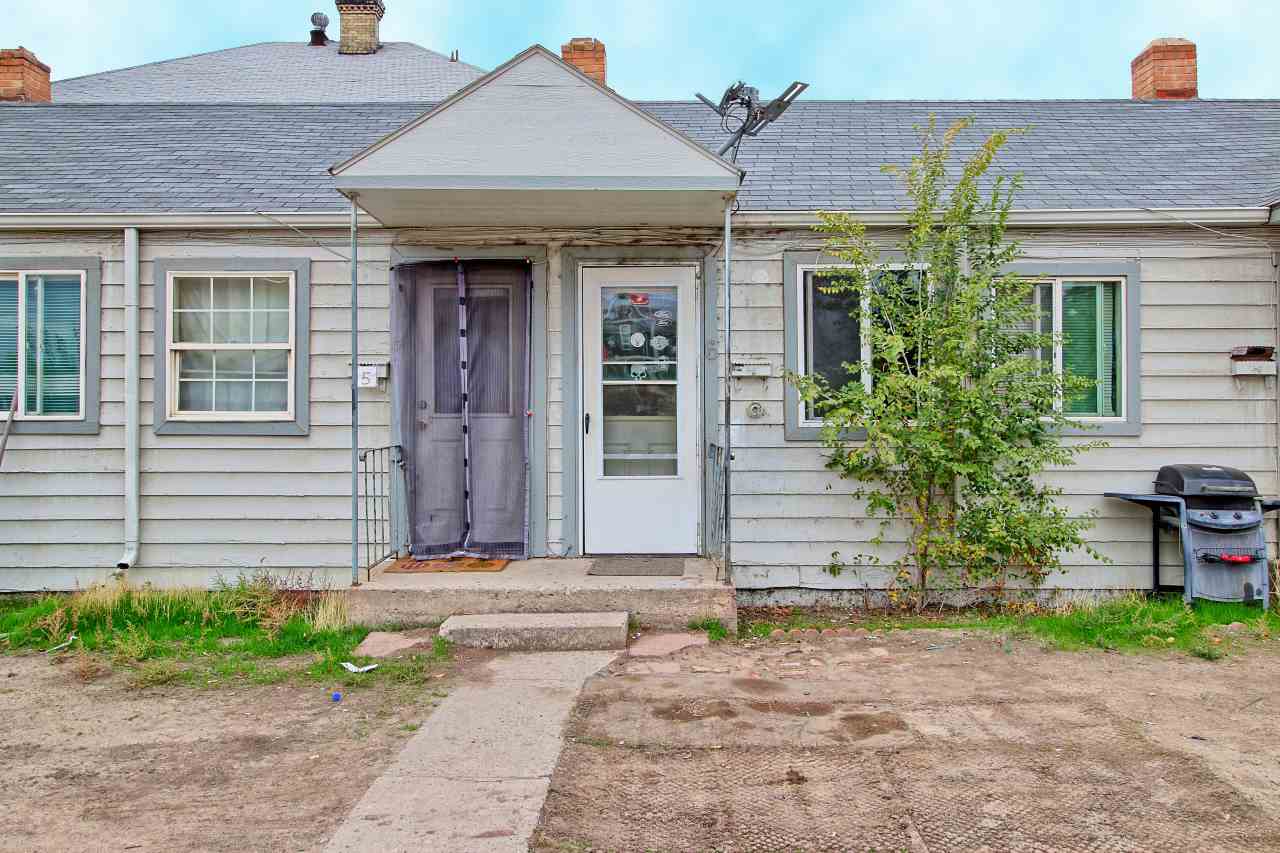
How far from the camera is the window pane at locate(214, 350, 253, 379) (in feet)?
21.0

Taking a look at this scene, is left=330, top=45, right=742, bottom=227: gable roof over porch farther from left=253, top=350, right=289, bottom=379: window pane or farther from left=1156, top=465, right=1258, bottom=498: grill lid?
left=1156, top=465, right=1258, bottom=498: grill lid

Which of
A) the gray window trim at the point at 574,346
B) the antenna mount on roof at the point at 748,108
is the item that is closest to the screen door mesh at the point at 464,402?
the gray window trim at the point at 574,346

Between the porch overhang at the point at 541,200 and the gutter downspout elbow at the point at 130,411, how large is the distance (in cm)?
184

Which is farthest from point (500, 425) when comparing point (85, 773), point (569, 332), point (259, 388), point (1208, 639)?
point (1208, 639)

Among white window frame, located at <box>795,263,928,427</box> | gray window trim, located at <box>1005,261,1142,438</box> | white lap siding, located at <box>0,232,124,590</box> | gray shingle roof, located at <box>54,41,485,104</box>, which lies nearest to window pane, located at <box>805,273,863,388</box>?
white window frame, located at <box>795,263,928,427</box>

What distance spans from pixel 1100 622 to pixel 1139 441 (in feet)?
4.83

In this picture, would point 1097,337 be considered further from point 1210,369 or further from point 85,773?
point 85,773

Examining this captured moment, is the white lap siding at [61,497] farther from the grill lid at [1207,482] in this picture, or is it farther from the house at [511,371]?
the grill lid at [1207,482]

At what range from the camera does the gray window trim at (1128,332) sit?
6.19 m

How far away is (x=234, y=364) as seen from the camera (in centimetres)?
641

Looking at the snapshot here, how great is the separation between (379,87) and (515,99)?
49.0ft

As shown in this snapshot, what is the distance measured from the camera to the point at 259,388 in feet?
21.0

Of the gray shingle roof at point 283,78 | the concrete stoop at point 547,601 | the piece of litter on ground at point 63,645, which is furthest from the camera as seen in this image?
the gray shingle roof at point 283,78

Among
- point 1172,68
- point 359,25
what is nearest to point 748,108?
point 1172,68
